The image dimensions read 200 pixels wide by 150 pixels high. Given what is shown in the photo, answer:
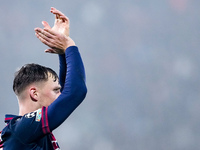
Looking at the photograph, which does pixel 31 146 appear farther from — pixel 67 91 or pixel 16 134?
pixel 67 91

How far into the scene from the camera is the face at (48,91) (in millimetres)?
3512

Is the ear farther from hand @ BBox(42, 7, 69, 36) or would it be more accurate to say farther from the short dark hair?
hand @ BBox(42, 7, 69, 36)

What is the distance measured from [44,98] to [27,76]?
306mm

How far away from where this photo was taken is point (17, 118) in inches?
130

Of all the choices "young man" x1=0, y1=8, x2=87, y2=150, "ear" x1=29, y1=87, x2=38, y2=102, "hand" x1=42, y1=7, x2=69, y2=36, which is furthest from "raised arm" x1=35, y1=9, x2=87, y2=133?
"ear" x1=29, y1=87, x2=38, y2=102

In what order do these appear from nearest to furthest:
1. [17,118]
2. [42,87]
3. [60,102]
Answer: [60,102] → [17,118] → [42,87]

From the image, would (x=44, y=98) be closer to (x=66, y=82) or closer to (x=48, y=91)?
(x=48, y=91)

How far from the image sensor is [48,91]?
355 centimetres

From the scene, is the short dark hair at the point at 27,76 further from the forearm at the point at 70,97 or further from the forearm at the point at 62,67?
the forearm at the point at 70,97

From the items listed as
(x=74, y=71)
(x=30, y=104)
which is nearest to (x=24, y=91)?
(x=30, y=104)

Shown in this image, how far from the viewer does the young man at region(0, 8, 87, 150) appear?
118 inches

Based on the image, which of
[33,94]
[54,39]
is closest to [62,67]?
[33,94]

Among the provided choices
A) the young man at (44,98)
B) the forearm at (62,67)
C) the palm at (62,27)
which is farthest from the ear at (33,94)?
the palm at (62,27)

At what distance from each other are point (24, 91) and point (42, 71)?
0.31 meters
